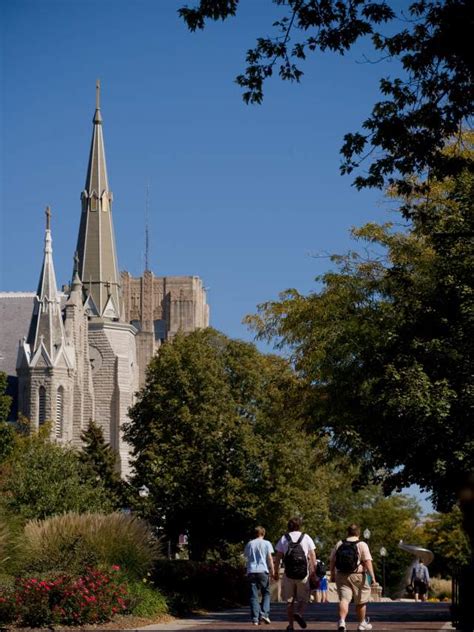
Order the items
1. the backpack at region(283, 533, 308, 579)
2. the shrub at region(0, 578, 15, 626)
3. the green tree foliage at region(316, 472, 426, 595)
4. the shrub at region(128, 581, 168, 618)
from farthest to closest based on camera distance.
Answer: the green tree foliage at region(316, 472, 426, 595) → the shrub at region(128, 581, 168, 618) → the shrub at region(0, 578, 15, 626) → the backpack at region(283, 533, 308, 579)

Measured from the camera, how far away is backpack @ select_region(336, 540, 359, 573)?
2003cm

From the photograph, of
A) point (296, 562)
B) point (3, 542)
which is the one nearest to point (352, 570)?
point (296, 562)

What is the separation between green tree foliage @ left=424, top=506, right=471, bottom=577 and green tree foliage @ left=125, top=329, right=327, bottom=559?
29618 mm

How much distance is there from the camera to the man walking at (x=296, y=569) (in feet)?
67.9

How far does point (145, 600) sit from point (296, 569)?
4.23 metres

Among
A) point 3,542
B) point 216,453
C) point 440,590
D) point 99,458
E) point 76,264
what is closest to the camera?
point 3,542

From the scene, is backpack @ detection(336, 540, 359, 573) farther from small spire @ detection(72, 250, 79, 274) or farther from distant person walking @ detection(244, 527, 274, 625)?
small spire @ detection(72, 250, 79, 274)

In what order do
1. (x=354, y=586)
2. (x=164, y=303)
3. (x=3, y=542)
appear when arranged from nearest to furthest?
(x=354, y=586), (x=3, y=542), (x=164, y=303)

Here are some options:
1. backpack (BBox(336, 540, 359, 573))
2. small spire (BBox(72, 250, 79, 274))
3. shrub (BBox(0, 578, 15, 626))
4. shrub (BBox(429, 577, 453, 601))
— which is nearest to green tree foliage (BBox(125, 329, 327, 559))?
shrub (BBox(429, 577, 453, 601))

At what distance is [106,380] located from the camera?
121250 millimetres

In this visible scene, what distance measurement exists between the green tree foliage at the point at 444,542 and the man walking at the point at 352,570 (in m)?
61.9

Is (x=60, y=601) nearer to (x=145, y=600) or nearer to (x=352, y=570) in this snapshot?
(x=145, y=600)

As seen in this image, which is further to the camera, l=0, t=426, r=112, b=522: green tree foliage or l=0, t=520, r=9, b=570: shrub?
l=0, t=426, r=112, b=522: green tree foliage

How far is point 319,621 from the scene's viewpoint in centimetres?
2455
